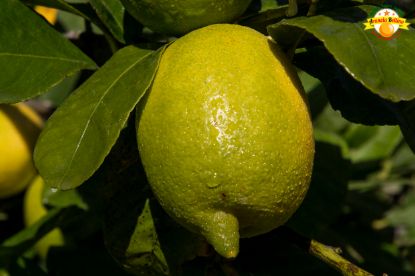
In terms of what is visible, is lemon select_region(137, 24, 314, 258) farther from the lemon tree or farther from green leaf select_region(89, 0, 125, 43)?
green leaf select_region(89, 0, 125, 43)

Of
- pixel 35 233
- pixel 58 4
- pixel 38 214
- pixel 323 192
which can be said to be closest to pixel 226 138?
pixel 58 4

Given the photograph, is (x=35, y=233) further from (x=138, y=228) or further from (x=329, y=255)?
(x=329, y=255)

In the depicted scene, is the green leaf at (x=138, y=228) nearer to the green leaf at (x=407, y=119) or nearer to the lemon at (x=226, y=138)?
the lemon at (x=226, y=138)

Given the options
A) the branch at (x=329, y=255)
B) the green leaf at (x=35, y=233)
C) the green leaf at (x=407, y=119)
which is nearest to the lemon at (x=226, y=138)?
the branch at (x=329, y=255)

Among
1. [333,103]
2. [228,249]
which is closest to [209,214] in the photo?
[228,249]

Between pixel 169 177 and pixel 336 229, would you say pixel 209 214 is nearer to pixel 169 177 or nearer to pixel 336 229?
pixel 169 177

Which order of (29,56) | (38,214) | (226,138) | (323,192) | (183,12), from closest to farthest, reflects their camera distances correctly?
(226,138)
(183,12)
(29,56)
(323,192)
(38,214)

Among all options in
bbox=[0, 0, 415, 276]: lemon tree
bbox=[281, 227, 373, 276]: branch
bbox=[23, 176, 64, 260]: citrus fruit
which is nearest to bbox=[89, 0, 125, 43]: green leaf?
bbox=[0, 0, 415, 276]: lemon tree
